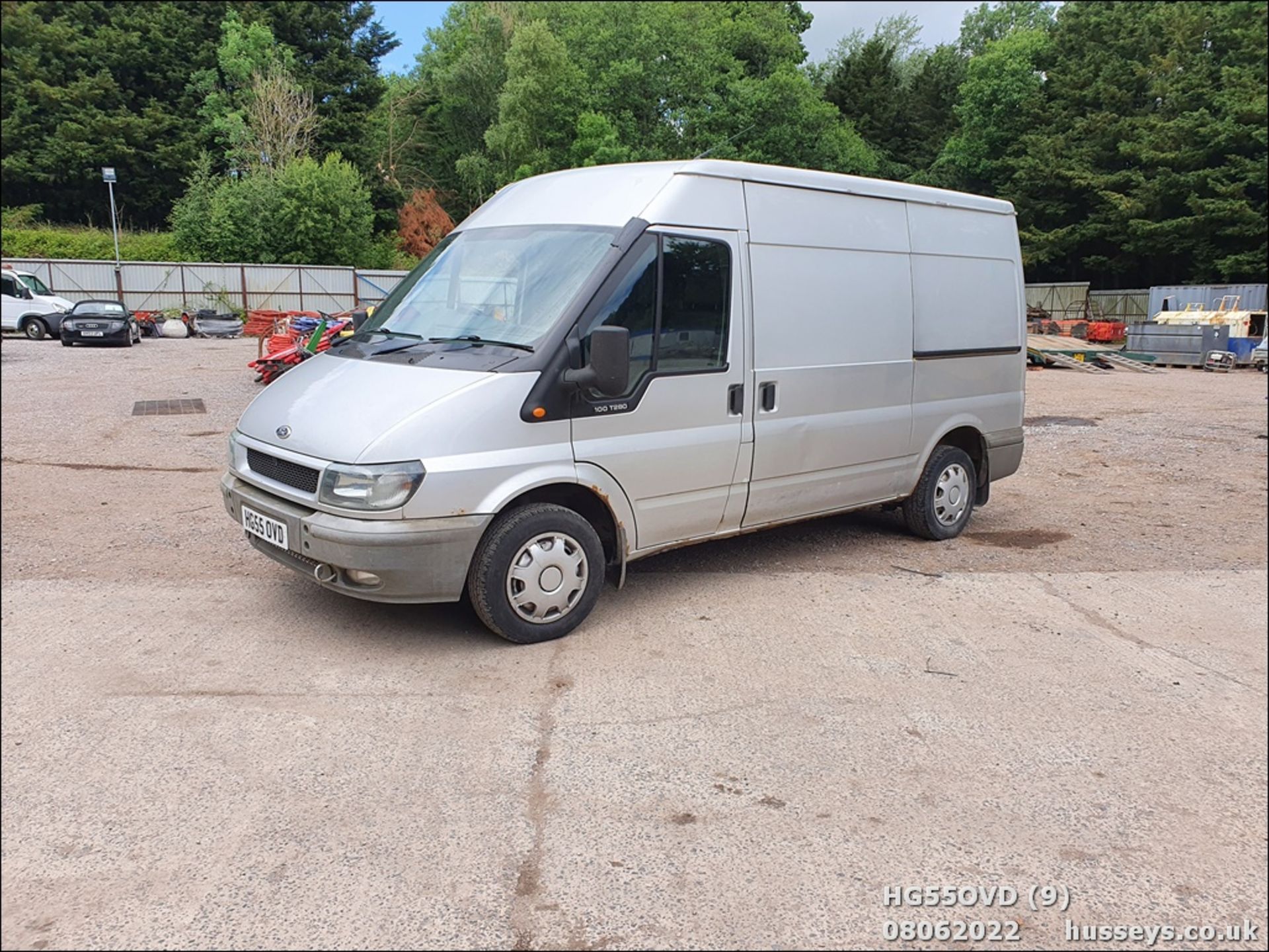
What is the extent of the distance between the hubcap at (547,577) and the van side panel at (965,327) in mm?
3074

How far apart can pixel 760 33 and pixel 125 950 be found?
5381cm

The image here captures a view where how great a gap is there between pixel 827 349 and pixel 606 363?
6.35ft

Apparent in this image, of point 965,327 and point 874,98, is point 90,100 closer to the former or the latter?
point 965,327

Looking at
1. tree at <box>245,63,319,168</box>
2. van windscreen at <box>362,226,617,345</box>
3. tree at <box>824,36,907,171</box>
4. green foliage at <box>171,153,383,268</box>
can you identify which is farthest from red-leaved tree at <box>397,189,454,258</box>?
van windscreen at <box>362,226,617,345</box>

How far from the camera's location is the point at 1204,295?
35750 millimetres

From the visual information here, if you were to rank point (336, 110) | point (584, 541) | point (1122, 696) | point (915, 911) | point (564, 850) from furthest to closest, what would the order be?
point (336, 110) < point (584, 541) < point (1122, 696) < point (564, 850) < point (915, 911)

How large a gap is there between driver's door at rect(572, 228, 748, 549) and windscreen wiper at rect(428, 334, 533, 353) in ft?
1.10

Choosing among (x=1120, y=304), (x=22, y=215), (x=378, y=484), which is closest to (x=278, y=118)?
(x=1120, y=304)

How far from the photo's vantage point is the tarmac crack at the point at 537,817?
2740 millimetres

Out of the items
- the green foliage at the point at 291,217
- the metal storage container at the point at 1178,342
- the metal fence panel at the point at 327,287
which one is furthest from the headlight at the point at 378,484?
the green foliage at the point at 291,217

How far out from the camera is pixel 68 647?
179 inches

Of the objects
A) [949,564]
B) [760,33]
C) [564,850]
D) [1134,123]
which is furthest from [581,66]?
[564,850]

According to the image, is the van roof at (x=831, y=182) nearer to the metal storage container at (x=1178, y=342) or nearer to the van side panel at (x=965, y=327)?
the van side panel at (x=965, y=327)

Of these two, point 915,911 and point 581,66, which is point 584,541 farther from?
point 581,66
